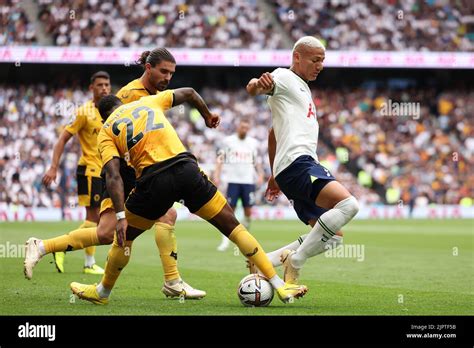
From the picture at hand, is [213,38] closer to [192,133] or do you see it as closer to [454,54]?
[192,133]

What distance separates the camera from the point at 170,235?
9.36 m

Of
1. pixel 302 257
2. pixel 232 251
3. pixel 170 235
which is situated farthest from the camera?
pixel 232 251

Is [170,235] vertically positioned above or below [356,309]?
above

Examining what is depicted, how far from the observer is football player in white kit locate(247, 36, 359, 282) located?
826 cm

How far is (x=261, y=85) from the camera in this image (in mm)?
8148

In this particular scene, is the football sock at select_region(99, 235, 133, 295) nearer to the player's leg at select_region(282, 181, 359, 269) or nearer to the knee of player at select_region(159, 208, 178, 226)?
the knee of player at select_region(159, 208, 178, 226)

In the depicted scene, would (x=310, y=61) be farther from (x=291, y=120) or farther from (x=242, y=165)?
(x=242, y=165)

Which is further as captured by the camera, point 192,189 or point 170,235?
point 170,235

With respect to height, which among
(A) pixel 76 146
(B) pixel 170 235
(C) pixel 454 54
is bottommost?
(B) pixel 170 235

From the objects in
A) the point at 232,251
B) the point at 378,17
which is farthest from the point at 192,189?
the point at 378,17

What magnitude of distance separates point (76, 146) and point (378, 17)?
13.9 metres

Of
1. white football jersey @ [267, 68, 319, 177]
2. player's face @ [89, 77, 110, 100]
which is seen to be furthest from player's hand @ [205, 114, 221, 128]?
player's face @ [89, 77, 110, 100]

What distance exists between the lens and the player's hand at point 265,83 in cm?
814

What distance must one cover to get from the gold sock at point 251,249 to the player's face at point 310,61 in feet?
5.80
